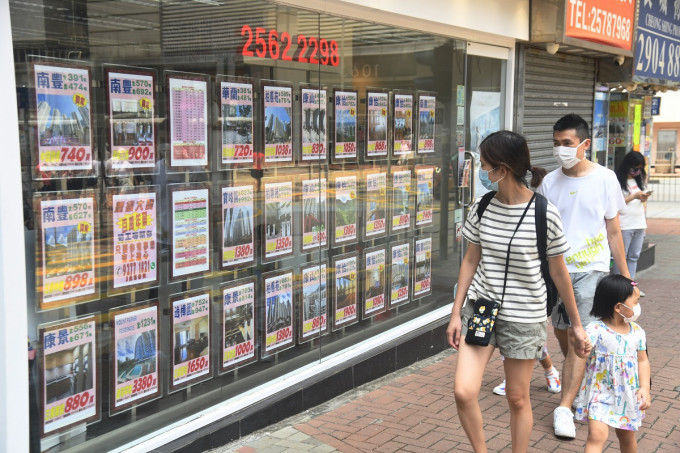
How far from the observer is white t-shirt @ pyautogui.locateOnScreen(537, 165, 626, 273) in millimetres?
5414

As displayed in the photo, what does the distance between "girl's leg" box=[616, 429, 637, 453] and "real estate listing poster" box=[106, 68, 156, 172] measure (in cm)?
301

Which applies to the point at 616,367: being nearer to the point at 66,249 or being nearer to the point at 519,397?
the point at 519,397

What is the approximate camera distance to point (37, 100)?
3.82m

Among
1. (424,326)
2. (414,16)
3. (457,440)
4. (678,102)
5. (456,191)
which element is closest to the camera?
(457,440)

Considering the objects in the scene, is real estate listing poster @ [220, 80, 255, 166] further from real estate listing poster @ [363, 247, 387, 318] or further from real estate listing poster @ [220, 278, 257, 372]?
real estate listing poster @ [363, 247, 387, 318]

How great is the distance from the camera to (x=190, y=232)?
191 inches

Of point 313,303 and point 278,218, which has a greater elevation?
point 278,218

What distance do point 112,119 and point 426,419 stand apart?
295 centimetres

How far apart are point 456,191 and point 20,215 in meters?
4.97

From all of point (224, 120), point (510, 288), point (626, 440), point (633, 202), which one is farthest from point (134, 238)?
point (633, 202)

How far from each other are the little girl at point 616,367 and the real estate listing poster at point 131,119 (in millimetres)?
2631

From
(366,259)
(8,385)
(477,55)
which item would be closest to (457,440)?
(366,259)

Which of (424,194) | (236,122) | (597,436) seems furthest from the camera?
(424,194)

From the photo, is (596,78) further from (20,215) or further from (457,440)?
(20,215)
